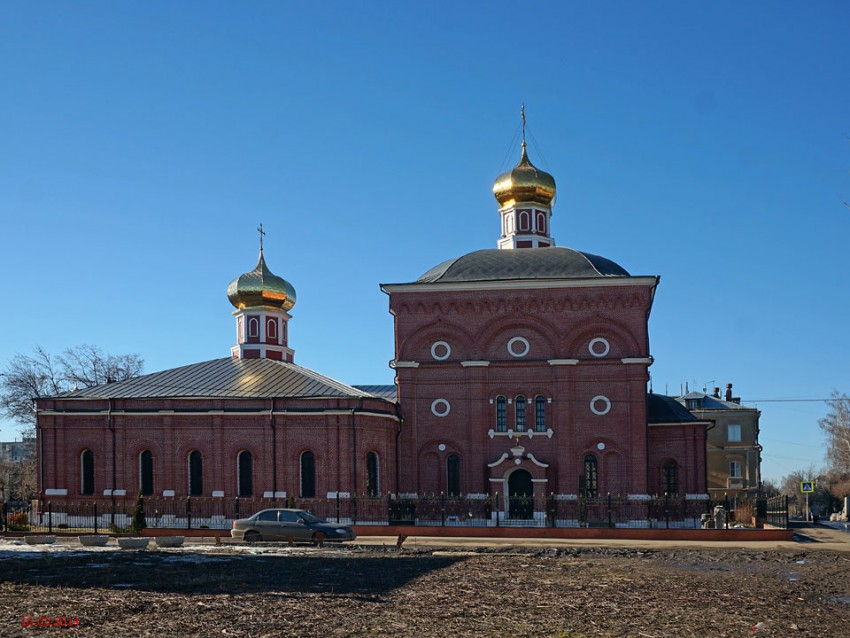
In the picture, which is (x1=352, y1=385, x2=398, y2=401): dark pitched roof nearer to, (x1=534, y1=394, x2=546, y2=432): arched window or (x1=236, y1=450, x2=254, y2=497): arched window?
(x1=534, y1=394, x2=546, y2=432): arched window

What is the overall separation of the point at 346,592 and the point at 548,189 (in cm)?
3250

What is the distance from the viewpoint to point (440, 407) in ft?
136

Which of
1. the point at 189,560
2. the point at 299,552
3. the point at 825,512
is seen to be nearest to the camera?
the point at 189,560

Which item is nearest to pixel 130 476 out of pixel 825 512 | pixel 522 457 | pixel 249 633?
pixel 522 457

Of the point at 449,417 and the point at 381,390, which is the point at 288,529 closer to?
the point at 449,417

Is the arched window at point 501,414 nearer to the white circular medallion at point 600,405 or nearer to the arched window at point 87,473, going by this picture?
the white circular medallion at point 600,405

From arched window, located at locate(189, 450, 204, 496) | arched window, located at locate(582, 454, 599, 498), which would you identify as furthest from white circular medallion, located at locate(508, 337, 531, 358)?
arched window, located at locate(189, 450, 204, 496)

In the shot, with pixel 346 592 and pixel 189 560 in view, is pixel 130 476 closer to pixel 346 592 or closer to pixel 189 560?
pixel 189 560

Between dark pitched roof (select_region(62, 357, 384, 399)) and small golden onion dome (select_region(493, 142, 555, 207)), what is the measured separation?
11665mm

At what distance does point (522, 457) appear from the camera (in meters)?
39.8

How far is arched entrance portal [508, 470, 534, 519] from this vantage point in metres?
39.6

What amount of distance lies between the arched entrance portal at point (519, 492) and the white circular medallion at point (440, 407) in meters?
3.61

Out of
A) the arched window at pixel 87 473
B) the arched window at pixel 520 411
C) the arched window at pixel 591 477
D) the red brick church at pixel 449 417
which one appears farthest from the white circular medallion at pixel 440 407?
the arched window at pixel 87 473

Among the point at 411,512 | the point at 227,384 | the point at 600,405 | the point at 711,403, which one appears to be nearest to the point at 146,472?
the point at 227,384
